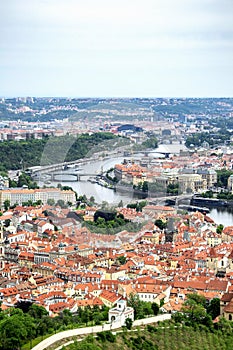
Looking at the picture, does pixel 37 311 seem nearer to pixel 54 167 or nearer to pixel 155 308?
pixel 155 308

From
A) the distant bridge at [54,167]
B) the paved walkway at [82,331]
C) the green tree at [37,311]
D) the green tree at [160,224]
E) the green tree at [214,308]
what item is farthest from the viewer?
the distant bridge at [54,167]

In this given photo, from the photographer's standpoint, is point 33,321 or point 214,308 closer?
point 33,321

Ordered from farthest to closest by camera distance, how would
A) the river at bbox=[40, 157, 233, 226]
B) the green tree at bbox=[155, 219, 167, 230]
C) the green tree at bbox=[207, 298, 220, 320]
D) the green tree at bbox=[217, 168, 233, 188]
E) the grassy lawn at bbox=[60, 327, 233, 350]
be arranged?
the green tree at bbox=[217, 168, 233, 188], the river at bbox=[40, 157, 233, 226], the green tree at bbox=[155, 219, 167, 230], the green tree at bbox=[207, 298, 220, 320], the grassy lawn at bbox=[60, 327, 233, 350]

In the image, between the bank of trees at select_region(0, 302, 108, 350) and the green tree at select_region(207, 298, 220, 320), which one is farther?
the green tree at select_region(207, 298, 220, 320)

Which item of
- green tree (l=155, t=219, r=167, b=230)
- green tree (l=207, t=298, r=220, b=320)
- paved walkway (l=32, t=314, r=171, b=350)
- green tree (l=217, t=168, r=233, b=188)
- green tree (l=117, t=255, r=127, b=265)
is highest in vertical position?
paved walkway (l=32, t=314, r=171, b=350)

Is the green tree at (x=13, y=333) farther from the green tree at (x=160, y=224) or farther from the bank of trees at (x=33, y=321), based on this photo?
the green tree at (x=160, y=224)

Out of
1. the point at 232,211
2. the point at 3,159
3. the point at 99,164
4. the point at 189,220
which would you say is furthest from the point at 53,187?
the point at 3,159

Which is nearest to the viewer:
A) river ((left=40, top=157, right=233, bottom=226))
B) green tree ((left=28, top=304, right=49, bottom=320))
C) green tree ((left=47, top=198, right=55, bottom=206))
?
green tree ((left=28, top=304, right=49, bottom=320))

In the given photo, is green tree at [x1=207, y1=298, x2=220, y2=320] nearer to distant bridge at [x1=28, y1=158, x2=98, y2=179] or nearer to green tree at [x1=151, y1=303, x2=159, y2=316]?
green tree at [x1=151, y1=303, x2=159, y2=316]

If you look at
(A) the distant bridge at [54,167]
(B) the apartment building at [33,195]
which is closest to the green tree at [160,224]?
(B) the apartment building at [33,195]

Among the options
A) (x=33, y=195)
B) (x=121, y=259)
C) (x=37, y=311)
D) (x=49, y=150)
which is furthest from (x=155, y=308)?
(x=49, y=150)

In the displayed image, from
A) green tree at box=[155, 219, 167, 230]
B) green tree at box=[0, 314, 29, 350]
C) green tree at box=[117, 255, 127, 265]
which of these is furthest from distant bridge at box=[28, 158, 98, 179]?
green tree at box=[0, 314, 29, 350]
